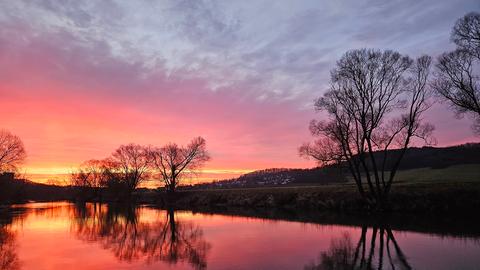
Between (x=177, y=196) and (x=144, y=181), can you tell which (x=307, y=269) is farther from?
(x=144, y=181)

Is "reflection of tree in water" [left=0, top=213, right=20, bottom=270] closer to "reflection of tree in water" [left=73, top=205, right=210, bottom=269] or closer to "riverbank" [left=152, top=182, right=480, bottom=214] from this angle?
"reflection of tree in water" [left=73, top=205, right=210, bottom=269]

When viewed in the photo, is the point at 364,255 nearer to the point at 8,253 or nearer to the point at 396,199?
the point at 8,253

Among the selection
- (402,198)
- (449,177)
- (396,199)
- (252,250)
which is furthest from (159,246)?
(449,177)

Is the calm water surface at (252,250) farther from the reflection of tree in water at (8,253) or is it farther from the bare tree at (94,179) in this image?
the bare tree at (94,179)

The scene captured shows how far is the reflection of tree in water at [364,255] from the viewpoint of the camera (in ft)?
41.5

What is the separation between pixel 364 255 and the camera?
47.8ft

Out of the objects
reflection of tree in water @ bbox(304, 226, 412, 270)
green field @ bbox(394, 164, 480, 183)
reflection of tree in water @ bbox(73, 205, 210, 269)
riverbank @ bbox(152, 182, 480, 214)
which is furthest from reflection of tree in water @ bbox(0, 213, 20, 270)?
green field @ bbox(394, 164, 480, 183)

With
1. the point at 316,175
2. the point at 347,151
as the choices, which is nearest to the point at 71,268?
the point at 347,151

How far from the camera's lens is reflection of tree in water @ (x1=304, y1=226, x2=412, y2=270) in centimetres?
1265

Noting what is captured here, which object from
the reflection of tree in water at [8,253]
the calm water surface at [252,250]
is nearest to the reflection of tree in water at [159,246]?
the calm water surface at [252,250]

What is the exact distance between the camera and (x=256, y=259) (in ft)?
47.6

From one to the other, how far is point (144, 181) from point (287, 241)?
7480cm

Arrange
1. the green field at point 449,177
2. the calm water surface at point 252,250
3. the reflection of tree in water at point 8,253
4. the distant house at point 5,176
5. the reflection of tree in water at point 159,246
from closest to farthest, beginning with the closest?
1. the calm water surface at point 252,250
2. the reflection of tree in water at point 8,253
3. the reflection of tree in water at point 159,246
4. the green field at point 449,177
5. the distant house at point 5,176

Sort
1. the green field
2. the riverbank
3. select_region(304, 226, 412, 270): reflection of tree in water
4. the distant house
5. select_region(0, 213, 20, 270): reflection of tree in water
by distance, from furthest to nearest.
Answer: the distant house
the green field
the riverbank
select_region(0, 213, 20, 270): reflection of tree in water
select_region(304, 226, 412, 270): reflection of tree in water
